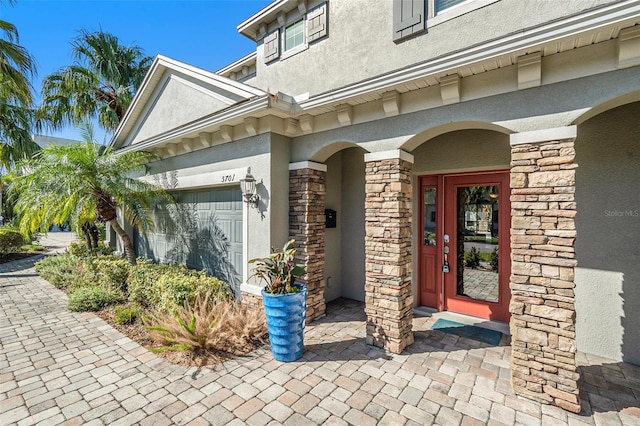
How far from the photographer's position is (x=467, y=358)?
4.24 metres

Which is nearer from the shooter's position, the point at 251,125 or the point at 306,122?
the point at 306,122

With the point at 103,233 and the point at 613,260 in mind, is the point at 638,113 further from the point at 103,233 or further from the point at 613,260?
the point at 103,233

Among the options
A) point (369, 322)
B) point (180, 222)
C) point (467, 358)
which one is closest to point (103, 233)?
point (180, 222)

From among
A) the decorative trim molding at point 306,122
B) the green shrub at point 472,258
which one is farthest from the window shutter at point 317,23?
the green shrub at point 472,258

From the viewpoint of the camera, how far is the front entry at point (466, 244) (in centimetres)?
538

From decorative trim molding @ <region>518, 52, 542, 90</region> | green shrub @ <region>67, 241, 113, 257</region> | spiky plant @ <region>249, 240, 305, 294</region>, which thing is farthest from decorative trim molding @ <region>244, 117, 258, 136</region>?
green shrub @ <region>67, 241, 113, 257</region>

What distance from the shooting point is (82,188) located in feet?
24.0

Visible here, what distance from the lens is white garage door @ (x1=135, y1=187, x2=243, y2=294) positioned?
654 cm

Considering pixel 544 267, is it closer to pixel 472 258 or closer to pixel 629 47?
pixel 629 47

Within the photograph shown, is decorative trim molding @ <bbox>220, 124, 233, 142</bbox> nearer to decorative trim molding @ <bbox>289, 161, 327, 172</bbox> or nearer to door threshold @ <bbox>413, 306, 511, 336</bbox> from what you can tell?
decorative trim molding @ <bbox>289, 161, 327, 172</bbox>

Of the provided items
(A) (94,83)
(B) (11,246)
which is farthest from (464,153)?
(B) (11,246)

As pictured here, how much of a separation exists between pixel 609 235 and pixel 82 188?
1061cm

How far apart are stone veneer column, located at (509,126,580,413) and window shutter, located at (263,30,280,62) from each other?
5323 mm

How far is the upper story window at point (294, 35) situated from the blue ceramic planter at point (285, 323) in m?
5.27
